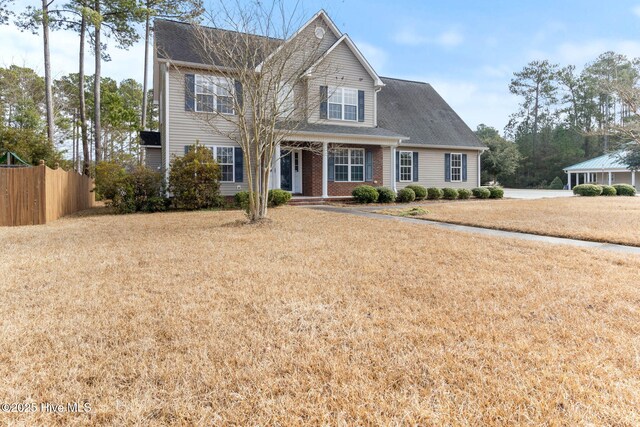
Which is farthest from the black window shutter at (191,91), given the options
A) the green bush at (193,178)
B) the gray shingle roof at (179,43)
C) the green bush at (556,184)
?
the green bush at (556,184)

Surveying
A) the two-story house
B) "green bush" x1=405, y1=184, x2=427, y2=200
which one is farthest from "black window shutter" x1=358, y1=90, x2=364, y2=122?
"green bush" x1=405, y1=184, x2=427, y2=200

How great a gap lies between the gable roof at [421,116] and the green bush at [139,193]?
11405 millimetres

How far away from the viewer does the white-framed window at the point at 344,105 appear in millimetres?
17312

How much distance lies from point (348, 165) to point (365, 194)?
230 cm

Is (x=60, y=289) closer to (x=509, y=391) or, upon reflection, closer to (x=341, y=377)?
(x=341, y=377)

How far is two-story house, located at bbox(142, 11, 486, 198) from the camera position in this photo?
14.4m

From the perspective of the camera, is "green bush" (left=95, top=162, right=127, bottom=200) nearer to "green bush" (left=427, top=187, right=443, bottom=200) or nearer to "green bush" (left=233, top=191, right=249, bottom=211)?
"green bush" (left=233, top=191, right=249, bottom=211)

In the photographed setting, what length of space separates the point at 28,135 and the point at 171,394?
59.9 ft

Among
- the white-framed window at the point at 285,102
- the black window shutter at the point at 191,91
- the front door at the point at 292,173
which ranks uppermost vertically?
the black window shutter at the point at 191,91

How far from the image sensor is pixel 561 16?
46.2ft

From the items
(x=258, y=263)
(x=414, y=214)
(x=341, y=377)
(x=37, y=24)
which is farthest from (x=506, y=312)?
(x=37, y=24)

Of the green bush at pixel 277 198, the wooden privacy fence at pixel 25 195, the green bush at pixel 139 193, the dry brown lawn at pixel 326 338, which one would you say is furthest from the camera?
the green bush at pixel 277 198

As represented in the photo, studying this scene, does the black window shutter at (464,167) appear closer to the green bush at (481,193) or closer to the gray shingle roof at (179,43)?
the green bush at (481,193)

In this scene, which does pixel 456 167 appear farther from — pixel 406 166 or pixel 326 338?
pixel 326 338
